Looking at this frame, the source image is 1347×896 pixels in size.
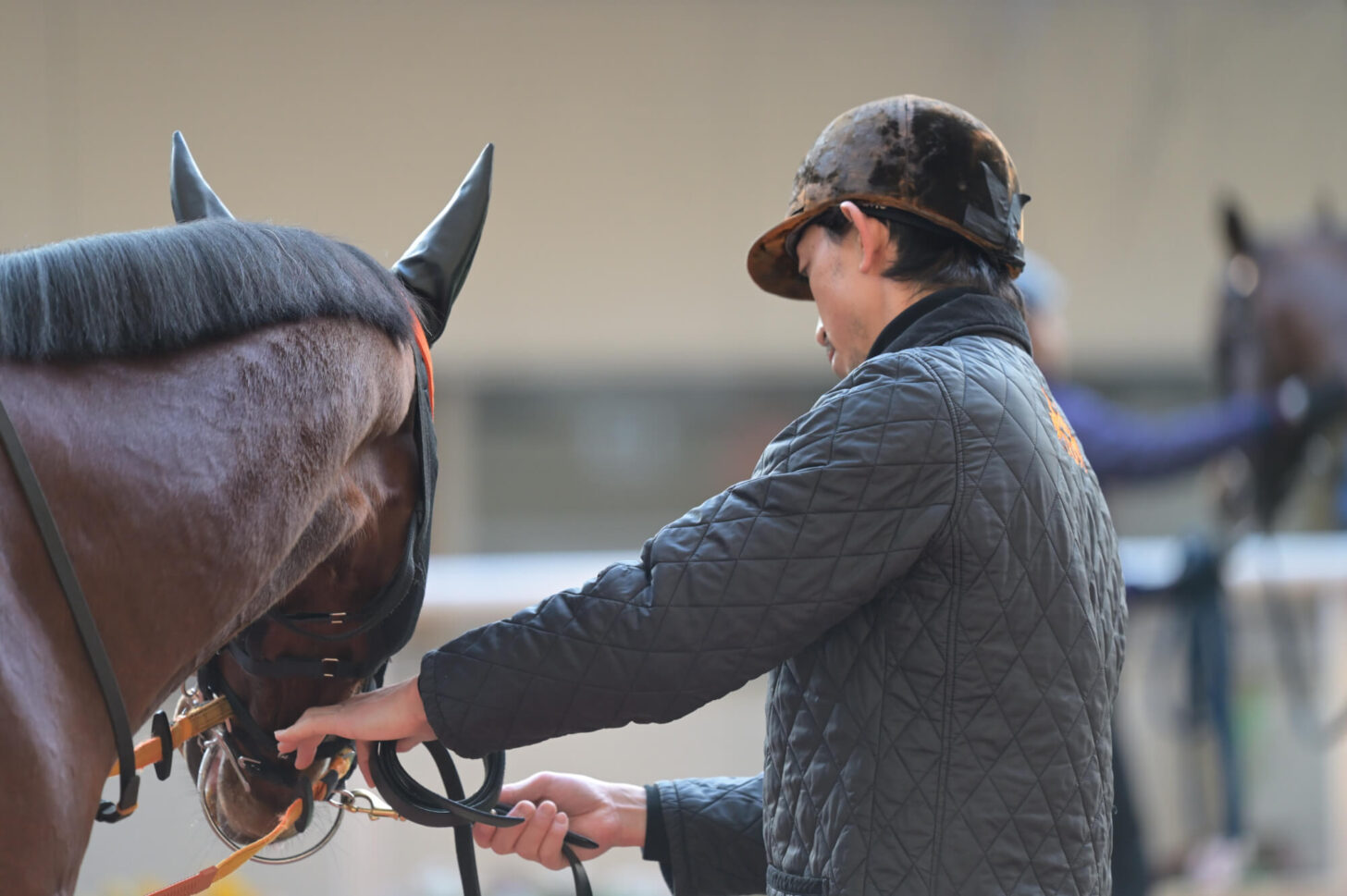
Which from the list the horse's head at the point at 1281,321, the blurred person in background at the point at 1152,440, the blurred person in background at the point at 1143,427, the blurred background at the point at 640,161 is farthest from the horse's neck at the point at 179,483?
the blurred background at the point at 640,161

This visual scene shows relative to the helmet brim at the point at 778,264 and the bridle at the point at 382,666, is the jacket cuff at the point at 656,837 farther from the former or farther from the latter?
the helmet brim at the point at 778,264

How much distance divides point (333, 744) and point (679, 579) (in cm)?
39

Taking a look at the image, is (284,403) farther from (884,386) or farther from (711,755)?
(711,755)

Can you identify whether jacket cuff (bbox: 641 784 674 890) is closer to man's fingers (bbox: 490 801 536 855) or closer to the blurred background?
man's fingers (bbox: 490 801 536 855)

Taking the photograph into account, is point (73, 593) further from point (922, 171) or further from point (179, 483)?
point (922, 171)

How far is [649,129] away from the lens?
19.2ft

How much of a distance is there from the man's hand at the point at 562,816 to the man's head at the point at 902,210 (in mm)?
543

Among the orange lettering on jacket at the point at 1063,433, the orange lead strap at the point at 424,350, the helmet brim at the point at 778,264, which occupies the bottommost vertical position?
the orange lettering on jacket at the point at 1063,433

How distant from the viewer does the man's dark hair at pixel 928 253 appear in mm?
1188

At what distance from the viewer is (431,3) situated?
5590mm

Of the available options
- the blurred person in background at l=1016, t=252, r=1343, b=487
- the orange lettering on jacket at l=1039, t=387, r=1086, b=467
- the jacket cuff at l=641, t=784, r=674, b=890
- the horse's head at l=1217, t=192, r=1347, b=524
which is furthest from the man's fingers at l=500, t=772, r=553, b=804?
the horse's head at l=1217, t=192, r=1347, b=524

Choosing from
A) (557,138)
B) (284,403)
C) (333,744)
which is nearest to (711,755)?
(333,744)

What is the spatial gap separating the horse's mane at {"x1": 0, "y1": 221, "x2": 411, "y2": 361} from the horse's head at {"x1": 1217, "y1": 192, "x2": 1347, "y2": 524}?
9.24 ft

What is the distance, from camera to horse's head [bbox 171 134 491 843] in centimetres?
112
